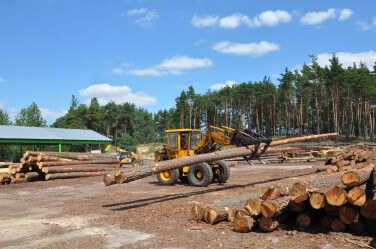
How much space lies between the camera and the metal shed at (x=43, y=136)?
3319cm

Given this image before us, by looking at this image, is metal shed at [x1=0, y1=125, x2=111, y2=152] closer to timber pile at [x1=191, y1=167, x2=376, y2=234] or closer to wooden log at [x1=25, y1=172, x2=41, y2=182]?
wooden log at [x1=25, y1=172, x2=41, y2=182]

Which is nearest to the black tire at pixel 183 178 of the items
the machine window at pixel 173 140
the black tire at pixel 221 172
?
the machine window at pixel 173 140

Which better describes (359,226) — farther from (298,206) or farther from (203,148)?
(203,148)

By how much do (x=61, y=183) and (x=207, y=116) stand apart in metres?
67.9

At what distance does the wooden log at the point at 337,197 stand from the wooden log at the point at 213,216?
2253 mm

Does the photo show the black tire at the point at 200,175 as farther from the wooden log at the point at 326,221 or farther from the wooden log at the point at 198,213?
the wooden log at the point at 326,221

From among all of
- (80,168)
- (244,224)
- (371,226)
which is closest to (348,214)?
(371,226)

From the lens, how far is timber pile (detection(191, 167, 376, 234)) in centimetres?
647

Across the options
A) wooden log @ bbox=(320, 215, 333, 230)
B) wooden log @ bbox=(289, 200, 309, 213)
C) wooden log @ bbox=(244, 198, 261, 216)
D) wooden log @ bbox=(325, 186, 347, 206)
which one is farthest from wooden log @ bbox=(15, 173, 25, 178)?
wooden log @ bbox=(325, 186, 347, 206)

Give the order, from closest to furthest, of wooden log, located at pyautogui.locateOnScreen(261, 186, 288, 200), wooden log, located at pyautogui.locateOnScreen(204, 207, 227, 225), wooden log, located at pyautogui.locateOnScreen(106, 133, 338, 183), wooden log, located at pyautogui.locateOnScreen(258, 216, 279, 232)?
wooden log, located at pyautogui.locateOnScreen(258, 216, 279, 232) < wooden log, located at pyautogui.locateOnScreen(261, 186, 288, 200) < wooden log, located at pyautogui.locateOnScreen(204, 207, 227, 225) < wooden log, located at pyautogui.locateOnScreen(106, 133, 338, 183)

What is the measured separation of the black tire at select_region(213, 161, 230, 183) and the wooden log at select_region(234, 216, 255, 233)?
7.78m

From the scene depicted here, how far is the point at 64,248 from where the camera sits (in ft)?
21.0

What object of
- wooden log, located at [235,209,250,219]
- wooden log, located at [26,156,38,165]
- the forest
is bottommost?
wooden log, located at [235,209,250,219]

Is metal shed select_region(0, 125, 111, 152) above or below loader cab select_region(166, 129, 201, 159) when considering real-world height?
above
